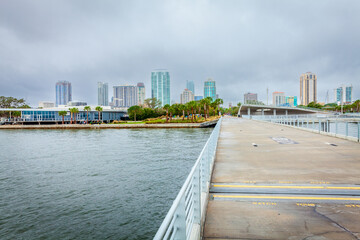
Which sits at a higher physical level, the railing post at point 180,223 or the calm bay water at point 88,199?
the railing post at point 180,223

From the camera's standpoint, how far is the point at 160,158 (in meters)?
24.2

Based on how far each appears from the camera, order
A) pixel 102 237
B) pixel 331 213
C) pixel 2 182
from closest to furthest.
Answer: pixel 331 213, pixel 102 237, pixel 2 182

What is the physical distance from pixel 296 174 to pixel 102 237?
284 inches

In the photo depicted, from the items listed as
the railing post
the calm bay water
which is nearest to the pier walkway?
the railing post

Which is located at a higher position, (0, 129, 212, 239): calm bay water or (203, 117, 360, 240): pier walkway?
(203, 117, 360, 240): pier walkway

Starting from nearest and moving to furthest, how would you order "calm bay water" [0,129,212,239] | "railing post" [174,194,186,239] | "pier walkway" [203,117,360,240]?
"railing post" [174,194,186,239], "pier walkway" [203,117,360,240], "calm bay water" [0,129,212,239]

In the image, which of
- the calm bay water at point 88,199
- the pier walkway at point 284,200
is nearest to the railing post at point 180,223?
the pier walkway at point 284,200

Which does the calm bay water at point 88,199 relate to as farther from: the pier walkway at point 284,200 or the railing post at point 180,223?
the railing post at point 180,223

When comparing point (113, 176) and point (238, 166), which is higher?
point (238, 166)

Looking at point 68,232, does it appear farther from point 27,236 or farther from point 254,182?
point 254,182

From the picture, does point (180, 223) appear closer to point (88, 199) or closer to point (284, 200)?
point (284, 200)

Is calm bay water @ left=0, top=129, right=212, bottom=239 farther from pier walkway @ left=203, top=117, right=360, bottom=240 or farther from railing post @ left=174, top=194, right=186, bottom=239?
railing post @ left=174, top=194, right=186, bottom=239

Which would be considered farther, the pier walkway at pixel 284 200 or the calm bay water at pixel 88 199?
the calm bay water at pixel 88 199

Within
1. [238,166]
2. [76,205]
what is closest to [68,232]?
[76,205]
